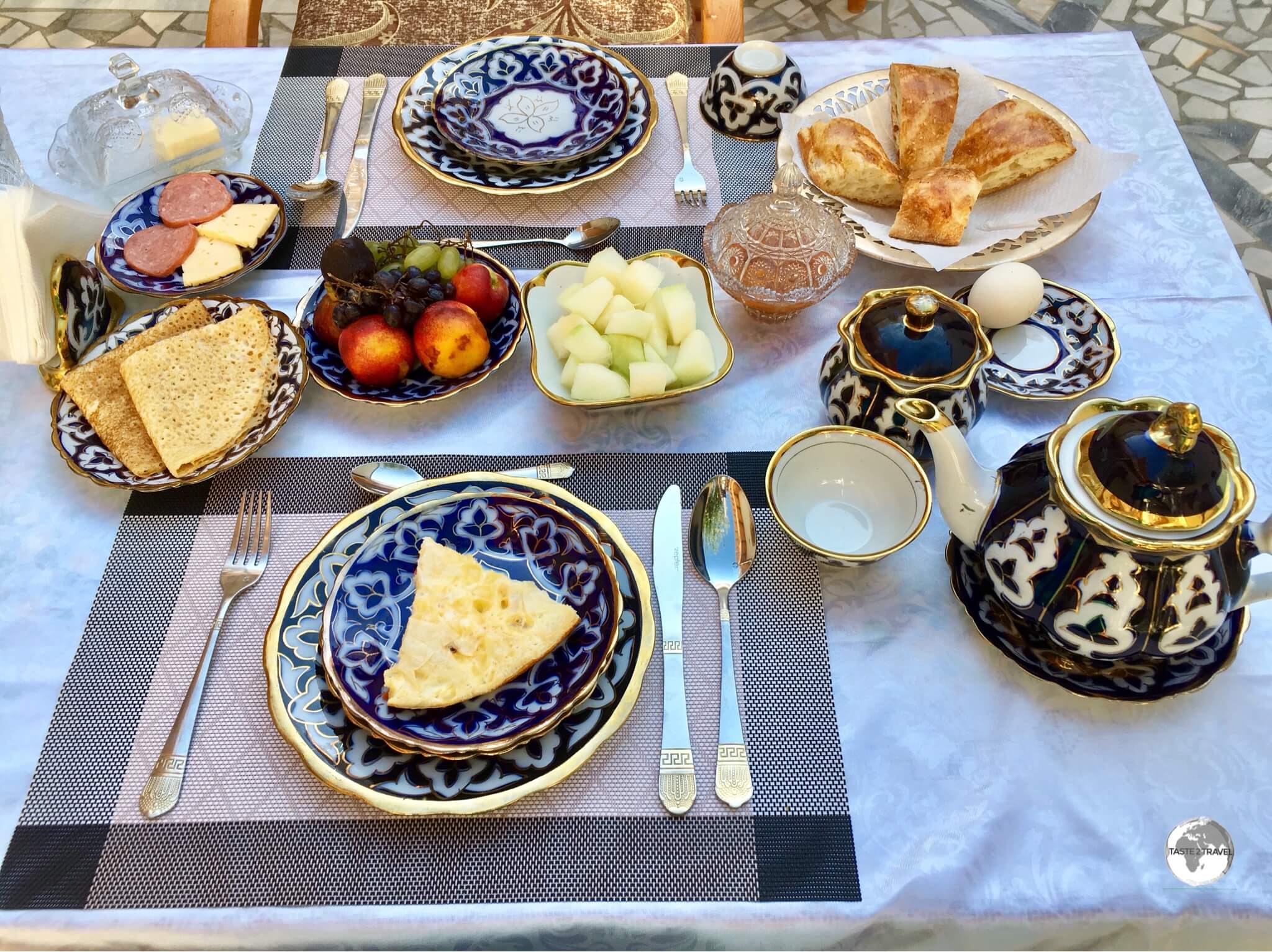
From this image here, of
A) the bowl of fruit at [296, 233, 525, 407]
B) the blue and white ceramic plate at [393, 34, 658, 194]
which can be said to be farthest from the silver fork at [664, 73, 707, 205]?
the bowl of fruit at [296, 233, 525, 407]

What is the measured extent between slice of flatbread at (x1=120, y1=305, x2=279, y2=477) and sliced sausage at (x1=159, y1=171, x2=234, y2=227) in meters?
0.20

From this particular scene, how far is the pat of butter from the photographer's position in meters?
1.12

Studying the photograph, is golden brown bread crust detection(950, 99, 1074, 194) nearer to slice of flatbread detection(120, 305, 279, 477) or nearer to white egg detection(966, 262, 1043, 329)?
white egg detection(966, 262, 1043, 329)

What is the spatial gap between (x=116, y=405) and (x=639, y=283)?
0.54 metres

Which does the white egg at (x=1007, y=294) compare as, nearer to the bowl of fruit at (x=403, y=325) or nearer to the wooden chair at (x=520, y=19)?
the bowl of fruit at (x=403, y=325)

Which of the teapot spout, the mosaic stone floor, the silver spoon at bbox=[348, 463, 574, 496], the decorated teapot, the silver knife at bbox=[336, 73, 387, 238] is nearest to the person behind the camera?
the decorated teapot

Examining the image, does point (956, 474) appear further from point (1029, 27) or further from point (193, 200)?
point (1029, 27)

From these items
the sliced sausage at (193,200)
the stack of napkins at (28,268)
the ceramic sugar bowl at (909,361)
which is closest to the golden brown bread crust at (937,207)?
the ceramic sugar bowl at (909,361)

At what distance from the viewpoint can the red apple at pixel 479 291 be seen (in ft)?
3.00

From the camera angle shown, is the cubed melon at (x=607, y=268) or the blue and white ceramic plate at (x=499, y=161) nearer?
the cubed melon at (x=607, y=268)

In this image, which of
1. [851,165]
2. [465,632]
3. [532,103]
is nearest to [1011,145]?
[851,165]

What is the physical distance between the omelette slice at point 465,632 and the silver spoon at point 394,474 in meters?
0.13

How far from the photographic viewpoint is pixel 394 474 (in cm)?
83

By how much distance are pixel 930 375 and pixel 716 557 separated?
25 centimetres
